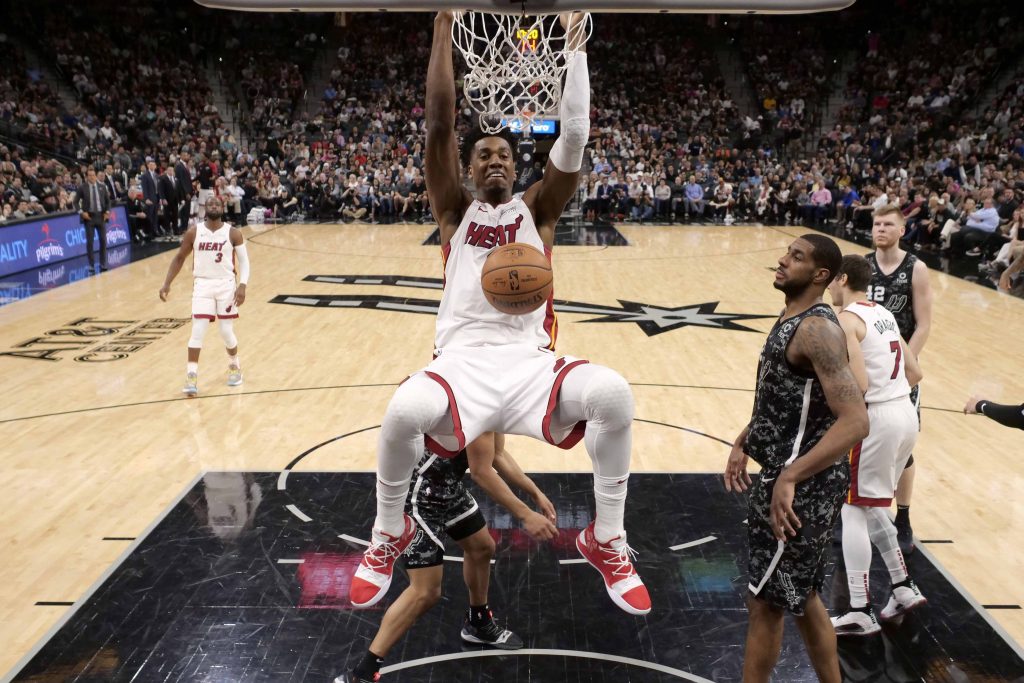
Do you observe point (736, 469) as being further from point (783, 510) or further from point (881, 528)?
point (881, 528)

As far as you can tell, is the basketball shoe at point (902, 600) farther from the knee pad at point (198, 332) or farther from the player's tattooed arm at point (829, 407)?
the knee pad at point (198, 332)

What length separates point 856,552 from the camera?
418 centimetres

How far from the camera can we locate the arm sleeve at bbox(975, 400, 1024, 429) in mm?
4375

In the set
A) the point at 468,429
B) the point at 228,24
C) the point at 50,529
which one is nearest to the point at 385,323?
the point at 50,529

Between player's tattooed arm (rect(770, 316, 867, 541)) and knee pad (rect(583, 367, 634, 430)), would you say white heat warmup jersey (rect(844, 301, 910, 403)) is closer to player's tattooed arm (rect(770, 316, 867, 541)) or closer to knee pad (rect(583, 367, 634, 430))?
player's tattooed arm (rect(770, 316, 867, 541))

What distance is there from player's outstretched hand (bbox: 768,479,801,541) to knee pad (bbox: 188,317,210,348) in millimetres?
6049

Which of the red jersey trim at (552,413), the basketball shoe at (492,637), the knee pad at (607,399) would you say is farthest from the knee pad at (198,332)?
the knee pad at (607,399)

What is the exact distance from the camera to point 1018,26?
2422 centimetres

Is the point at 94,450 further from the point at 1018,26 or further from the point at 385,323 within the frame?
the point at 1018,26

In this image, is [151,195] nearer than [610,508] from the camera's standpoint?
No

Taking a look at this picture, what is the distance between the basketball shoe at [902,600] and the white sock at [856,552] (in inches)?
9.8

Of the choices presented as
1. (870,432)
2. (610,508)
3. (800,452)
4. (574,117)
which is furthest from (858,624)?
(574,117)

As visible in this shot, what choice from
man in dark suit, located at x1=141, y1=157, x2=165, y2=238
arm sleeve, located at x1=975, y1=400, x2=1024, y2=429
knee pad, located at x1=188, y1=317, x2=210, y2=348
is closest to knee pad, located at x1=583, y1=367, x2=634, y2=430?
arm sleeve, located at x1=975, y1=400, x2=1024, y2=429

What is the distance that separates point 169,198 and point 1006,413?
684 inches
